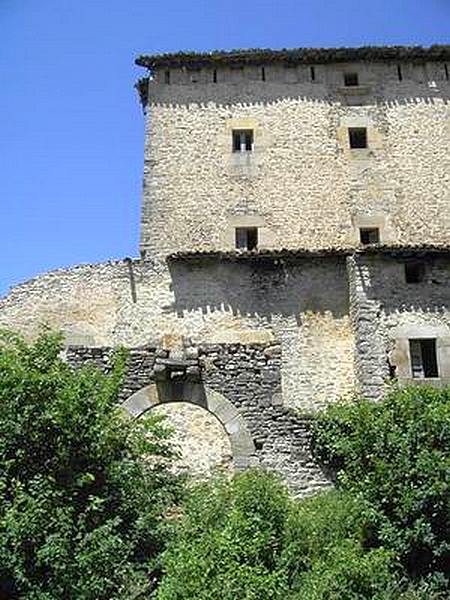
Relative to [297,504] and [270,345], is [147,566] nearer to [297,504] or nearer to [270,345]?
[297,504]

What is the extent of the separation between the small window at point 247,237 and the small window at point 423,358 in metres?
5.87

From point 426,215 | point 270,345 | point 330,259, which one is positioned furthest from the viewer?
point 426,215

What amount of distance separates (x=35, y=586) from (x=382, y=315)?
11705 mm

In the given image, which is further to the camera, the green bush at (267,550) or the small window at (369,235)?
the small window at (369,235)

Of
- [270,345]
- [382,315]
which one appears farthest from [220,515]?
[382,315]

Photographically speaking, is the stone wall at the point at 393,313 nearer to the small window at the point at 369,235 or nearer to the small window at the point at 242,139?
the small window at the point at 369,235

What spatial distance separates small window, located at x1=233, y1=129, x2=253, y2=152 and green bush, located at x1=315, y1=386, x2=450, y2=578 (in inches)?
455

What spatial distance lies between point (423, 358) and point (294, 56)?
433 inches

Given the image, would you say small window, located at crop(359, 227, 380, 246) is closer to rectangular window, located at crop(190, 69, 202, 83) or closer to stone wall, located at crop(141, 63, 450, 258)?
stone wall, located at crop(141, 63, 450, 258)

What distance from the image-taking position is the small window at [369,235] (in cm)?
2353

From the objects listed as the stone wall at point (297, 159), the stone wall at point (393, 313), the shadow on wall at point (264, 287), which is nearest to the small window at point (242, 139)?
the stone wall at point (297, 159)

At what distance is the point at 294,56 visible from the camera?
83.5 feet

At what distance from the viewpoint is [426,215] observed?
2384cm

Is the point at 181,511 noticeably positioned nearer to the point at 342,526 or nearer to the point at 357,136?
the point at 342,526
